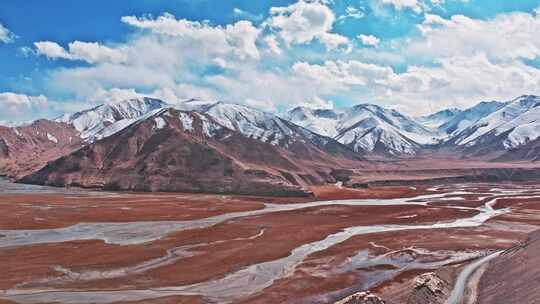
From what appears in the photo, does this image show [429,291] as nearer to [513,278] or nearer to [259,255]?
[513,278]

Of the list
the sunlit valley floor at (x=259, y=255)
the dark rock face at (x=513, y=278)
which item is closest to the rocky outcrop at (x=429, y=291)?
the sunlit valley floor at (x=259, y=255)

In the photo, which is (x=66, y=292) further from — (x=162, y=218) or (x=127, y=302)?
(x=162, y=218)

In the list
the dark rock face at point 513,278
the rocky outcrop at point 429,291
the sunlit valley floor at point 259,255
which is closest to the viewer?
the dark rock face at point 513,278

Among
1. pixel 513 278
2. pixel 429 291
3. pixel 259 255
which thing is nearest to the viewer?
pixel 429 291

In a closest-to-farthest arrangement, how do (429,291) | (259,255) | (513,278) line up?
(429,291)
(513,278)
(259,255)

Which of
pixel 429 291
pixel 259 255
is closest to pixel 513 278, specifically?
pixel 429 291

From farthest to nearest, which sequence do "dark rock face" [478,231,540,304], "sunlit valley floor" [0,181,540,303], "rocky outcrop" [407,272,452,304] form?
"sunlit valley floor" [0,181,540,303]
"rocky outcrop" [407,272,452,304]
"dark rock face" [478,231,540,304]

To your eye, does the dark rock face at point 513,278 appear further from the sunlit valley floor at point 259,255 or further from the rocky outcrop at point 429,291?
the rocky outcrop at point 429,291

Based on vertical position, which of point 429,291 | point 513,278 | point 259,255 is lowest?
point 259,255

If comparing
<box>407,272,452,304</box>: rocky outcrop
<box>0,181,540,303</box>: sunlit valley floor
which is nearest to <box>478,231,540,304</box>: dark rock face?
<box>0,181,540,303</box>: sunlit valley floor

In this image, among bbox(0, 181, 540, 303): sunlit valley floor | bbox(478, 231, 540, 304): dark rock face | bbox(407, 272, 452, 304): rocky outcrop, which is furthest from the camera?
bbox(0, 181, 540, 303): sunlit valley floor

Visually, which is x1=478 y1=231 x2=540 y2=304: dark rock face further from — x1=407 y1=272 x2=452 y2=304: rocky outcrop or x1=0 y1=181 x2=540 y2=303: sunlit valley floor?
x1=407 y1=272 x2=452 y2=304: rocky outcrop

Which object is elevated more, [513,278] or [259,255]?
[513,278]
